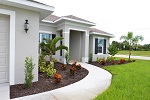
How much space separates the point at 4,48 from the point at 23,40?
903 mm

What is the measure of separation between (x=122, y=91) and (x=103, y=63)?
28.0 feet

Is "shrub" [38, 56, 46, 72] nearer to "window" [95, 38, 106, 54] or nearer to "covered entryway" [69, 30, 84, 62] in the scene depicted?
"covered entryway" [69, 30, 84, 62]

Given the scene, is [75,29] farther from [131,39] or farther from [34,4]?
[131,39]

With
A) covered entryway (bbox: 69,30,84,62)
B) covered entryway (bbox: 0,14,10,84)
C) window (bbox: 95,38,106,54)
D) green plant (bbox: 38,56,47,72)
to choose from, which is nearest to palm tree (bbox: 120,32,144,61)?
window (bbox: 95,38,106,54)

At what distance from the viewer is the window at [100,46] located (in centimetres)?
1678

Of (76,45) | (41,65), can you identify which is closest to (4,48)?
(41,65)

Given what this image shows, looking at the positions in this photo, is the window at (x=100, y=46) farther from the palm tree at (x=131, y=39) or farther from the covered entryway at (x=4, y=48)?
the covered entryway at (x=4, y=48)

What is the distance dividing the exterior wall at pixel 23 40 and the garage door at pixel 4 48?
1.33 feet

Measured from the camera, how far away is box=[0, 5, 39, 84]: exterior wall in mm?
5965

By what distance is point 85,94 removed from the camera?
4.94 metres

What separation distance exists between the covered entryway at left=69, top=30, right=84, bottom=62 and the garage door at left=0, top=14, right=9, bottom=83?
9.65m

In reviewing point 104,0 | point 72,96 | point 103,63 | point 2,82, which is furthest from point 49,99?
point 104,0

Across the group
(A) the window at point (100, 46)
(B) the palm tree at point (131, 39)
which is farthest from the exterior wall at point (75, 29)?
(B) the palm tree at point (131, 39)

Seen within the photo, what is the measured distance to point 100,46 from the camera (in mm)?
17469
